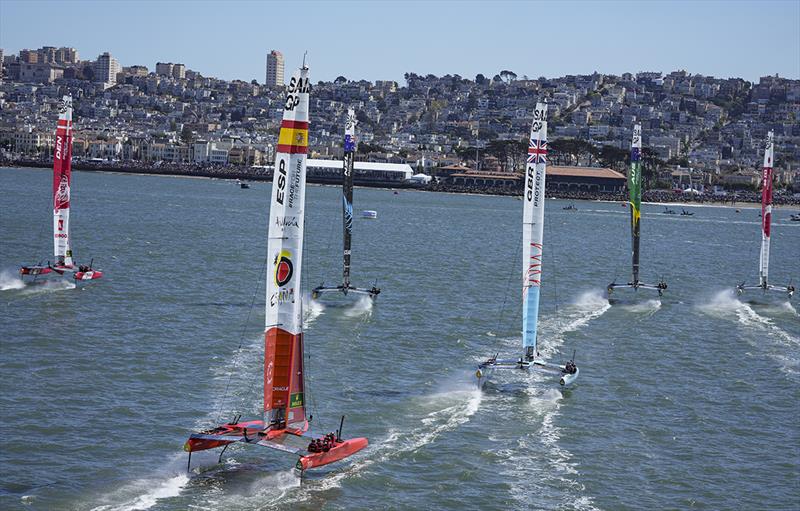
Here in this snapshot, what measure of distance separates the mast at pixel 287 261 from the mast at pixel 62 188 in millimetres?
23035

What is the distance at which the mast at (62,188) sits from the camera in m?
39.7

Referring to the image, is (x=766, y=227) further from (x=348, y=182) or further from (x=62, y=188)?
(x=62, y=188)

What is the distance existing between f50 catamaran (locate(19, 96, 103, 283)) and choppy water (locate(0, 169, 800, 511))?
1366mm

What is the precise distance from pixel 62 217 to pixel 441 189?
5576 inches

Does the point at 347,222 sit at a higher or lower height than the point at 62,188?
lower

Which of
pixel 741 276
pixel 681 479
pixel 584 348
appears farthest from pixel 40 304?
pixel 741 276

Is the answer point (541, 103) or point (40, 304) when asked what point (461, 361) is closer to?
point (541, 103)

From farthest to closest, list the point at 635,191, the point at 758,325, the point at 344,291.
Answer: the point at 635,191 → the point at 344,291 → the point at 758,325

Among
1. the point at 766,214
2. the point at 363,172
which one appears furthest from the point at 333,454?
the point at 363,172

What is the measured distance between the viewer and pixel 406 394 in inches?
974

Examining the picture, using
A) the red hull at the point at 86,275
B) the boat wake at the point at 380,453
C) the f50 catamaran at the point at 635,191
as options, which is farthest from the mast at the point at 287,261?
the f50 catamaran at the point at 635,191

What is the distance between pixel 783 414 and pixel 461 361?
809cm

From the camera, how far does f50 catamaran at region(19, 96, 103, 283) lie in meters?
39.4

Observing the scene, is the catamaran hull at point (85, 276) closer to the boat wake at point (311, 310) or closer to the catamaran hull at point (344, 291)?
the boat wake at point (311, 310)
